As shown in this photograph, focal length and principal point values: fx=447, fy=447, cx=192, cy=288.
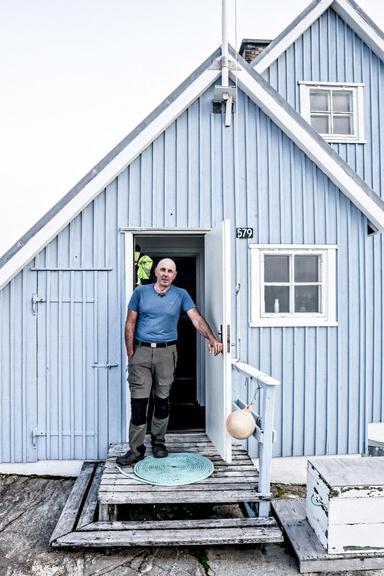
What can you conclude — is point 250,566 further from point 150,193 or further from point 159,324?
point 150,193

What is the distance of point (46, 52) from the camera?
8688 mm

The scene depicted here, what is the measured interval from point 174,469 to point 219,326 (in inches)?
54.3

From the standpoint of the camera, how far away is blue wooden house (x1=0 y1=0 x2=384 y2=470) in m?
4.81

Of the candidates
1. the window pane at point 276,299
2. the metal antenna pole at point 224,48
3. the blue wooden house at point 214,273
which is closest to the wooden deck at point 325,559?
the blue wooden house at point 214,273

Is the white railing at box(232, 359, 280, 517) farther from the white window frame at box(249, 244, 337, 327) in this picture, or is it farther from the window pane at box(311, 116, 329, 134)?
the window pane at box(311, 116, 329, 134)

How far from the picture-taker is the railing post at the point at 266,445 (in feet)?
11.9

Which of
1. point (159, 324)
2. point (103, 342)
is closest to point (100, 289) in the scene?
point (103, 342)

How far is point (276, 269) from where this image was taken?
5141 millimetres

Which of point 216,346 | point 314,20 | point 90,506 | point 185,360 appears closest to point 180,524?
point 90,506

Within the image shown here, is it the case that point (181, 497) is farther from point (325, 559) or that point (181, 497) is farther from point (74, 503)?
point (325, 559)

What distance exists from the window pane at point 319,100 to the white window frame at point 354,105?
67mm

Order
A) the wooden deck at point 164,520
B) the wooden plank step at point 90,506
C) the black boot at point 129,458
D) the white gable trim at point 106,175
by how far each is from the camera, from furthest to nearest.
Answer: 1. the white gable trim at point 106,175
2. the black boot at point 129,458
3. the wooden plank step at point 90,506
4. the wooden deck at point 164,520

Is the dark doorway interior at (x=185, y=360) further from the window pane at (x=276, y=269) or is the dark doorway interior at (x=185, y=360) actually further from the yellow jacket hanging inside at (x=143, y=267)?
the window pane at (x=276, y=269)

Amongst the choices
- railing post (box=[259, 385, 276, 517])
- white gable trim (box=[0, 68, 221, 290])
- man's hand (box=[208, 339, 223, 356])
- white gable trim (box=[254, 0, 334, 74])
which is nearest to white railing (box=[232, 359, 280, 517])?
railing post (box=[259, 385, 276, 517])
